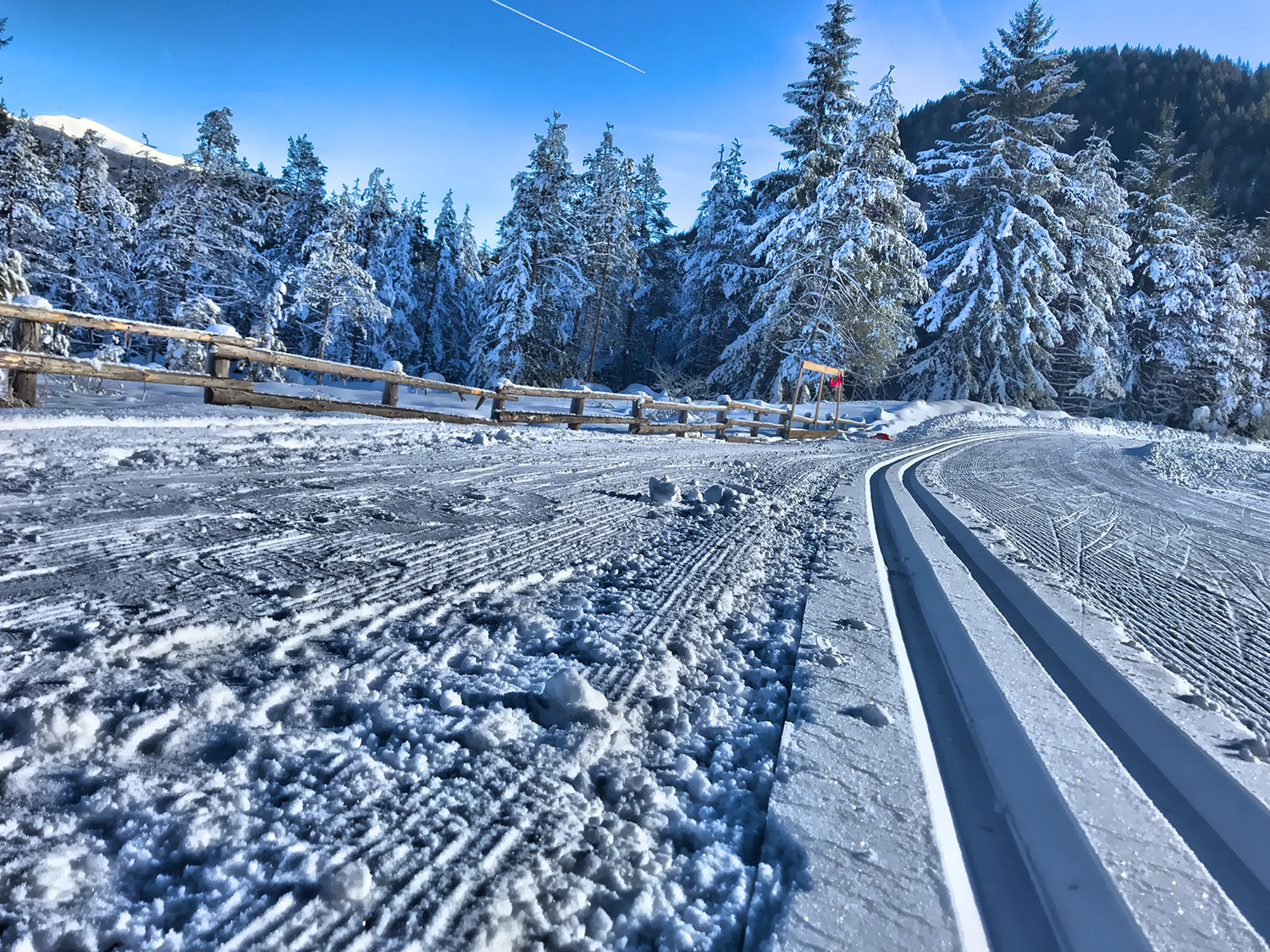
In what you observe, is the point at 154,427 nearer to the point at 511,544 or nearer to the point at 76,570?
the point at 76,570

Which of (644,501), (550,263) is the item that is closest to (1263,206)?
(550,263)

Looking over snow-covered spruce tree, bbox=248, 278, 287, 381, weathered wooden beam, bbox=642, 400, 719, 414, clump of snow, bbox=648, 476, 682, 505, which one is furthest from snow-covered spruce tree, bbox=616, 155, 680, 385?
clump of snow, bbox=648, 476, 682, 505

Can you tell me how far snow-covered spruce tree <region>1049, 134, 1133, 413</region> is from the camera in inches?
→ 1077

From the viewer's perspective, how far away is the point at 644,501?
4277 mm

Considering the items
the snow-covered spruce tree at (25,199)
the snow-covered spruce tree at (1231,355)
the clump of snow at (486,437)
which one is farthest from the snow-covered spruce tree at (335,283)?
the snow-covered spruce tree at (1231,355)

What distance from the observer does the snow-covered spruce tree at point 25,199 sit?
64.7 ft

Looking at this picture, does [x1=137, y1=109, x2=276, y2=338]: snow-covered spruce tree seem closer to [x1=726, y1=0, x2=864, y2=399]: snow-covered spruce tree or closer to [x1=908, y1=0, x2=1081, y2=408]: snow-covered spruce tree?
[x1=726, y1=0, x2=864, y2=399]: snow-covered spruce tree

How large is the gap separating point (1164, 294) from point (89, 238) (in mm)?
50679

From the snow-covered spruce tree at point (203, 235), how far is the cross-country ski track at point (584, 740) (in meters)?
26.0

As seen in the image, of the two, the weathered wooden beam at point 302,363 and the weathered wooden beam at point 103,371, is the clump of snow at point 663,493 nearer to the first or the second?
the weathered wooden beam at point 302,363

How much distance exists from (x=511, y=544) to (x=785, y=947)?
7.06 feet

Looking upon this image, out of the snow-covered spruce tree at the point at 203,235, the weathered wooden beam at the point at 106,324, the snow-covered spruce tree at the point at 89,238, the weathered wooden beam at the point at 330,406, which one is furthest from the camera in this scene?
A: the snow-covered spruce tree at the point at 203,235

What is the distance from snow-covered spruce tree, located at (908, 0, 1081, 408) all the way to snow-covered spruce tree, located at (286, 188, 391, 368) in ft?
84.1

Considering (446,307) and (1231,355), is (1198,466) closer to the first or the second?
(1231,355)
